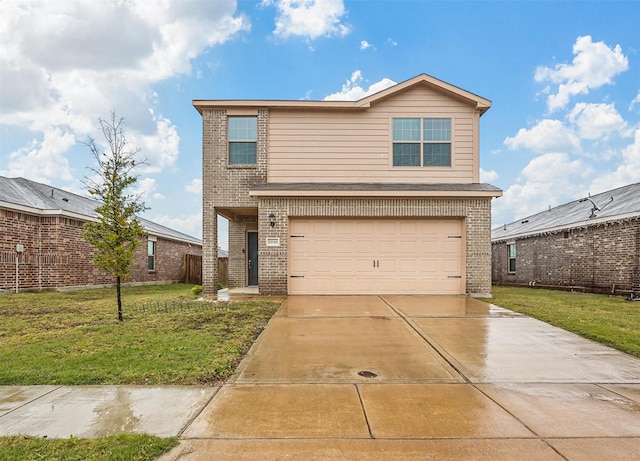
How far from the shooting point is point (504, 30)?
1409 centimetres

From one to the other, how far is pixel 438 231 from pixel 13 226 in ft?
45.5

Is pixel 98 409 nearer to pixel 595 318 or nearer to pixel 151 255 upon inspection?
pixel 595 318

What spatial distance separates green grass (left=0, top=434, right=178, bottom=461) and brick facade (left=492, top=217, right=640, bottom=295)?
45.9ft

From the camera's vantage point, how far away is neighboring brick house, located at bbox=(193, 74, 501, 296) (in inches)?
424

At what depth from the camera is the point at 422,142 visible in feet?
37.5

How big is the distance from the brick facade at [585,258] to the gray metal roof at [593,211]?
231 mm

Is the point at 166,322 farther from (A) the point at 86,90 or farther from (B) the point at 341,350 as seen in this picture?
(A) the point at 86,90

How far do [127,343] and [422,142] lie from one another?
975 centimetres

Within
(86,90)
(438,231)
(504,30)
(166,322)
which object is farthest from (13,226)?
(504,30)

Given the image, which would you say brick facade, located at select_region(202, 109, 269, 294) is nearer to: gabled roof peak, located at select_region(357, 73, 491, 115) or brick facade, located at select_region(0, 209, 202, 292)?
gabled roof peak, located at select_region(357, 73, 491, 115)

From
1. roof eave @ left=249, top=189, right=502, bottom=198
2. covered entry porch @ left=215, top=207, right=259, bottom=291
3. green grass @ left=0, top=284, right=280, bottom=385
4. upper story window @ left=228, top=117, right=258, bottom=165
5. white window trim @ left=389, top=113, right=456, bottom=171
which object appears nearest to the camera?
green grass @ left=0, top=284, right=280, bottom=385

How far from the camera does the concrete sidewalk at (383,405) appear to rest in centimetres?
256

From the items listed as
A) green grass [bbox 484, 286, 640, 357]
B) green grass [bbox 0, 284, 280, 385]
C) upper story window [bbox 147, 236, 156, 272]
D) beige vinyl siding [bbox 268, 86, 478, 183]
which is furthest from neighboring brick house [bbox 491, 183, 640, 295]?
upper story window [bbox 147, 236, 156, 272]

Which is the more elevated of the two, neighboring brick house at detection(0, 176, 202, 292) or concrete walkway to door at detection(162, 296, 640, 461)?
neighboring brick house at detection(0, 176, 202, 292)
